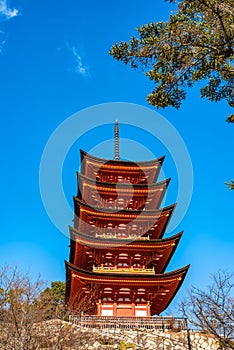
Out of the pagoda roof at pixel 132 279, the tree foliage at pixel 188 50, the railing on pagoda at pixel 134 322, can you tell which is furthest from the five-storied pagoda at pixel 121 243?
the tree foliage at pixel 188 50

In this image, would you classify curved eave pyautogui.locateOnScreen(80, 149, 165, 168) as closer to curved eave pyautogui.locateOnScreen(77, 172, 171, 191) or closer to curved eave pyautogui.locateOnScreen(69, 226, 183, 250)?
curved eave pyautogui.locateOnScreen(77, 172, 171, 191)

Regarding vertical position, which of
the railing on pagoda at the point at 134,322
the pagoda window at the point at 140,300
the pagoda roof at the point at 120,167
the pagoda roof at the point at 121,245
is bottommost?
the railing on pagoda at the point at 134,322

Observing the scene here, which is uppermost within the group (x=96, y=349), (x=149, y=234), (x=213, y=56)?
(x=149, y=234)

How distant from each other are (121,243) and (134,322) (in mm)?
4662

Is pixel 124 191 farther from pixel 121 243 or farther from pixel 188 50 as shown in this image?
pixel 188 50

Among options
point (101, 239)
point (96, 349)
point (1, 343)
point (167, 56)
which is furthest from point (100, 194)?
point (167, 56)

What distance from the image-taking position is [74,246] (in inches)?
765

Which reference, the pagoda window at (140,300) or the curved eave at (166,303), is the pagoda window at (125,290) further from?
the curved eave at (166,303)

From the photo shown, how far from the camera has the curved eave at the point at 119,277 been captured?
1742cm

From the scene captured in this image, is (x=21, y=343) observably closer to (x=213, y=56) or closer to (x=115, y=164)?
(x=213, y=56)

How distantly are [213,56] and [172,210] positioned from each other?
562 inches

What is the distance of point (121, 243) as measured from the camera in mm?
18953

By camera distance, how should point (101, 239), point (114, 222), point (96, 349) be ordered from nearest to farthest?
point (96, 349)
point (101, 239)
point (114, 222)

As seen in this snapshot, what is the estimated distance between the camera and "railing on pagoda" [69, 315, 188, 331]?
14.6 meters
